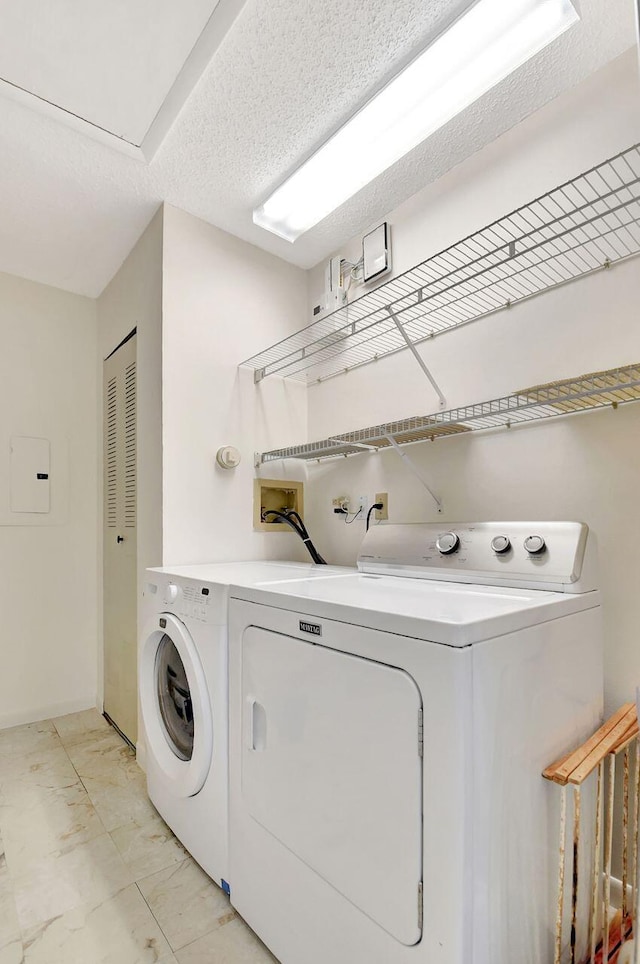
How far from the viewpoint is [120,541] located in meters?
2.62

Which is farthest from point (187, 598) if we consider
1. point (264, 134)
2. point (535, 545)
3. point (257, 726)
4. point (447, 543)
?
point (264, 134)

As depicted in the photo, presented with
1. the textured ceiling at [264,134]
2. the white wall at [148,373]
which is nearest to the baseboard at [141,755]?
the white wall at [148,373]

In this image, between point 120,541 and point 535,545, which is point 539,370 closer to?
point 535,545

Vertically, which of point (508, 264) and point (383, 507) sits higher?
point (508, 264)

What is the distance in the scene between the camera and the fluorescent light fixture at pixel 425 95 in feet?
4.32

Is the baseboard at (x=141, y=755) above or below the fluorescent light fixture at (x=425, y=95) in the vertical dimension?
below

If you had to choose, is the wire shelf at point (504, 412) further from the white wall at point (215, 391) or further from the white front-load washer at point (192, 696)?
the white front-load washer at point (192, 696)

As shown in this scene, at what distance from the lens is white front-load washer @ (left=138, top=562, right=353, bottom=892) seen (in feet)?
4.78

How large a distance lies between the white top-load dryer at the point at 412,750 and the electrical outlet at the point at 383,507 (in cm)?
73

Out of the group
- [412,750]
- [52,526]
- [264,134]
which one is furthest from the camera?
[52,526]

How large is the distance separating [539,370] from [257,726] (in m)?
1.43

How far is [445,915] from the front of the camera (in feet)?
2.72

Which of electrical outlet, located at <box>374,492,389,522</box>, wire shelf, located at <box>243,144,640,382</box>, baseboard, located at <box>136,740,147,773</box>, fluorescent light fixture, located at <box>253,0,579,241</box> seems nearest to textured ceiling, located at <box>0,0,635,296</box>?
fluorescent light fixture, located at <box>253,0,579,241</box>

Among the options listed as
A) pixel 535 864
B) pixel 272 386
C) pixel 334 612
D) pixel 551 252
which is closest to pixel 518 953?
pixel 535 864
